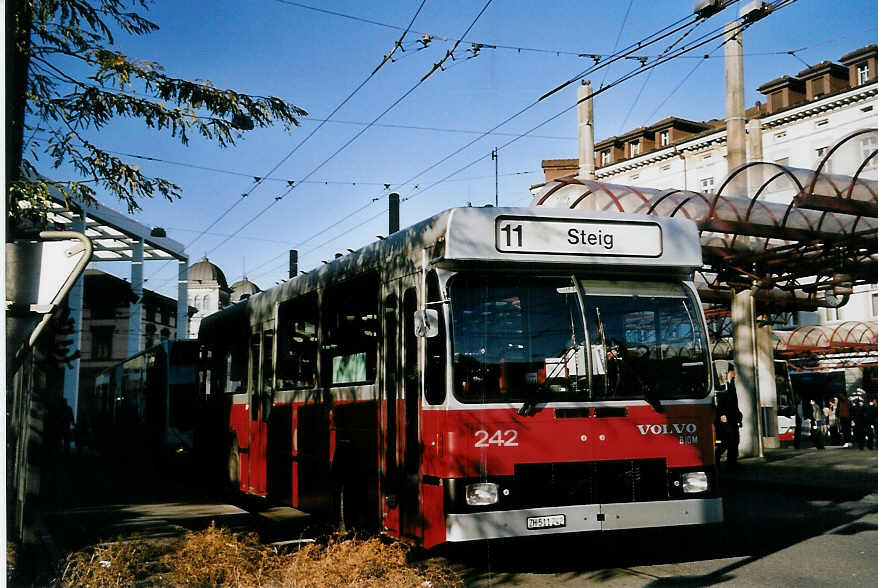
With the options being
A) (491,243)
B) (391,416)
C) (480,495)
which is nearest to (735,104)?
(491,243)

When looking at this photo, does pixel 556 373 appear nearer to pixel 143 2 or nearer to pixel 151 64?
pixel 151 64

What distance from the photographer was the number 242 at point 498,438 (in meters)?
7.66

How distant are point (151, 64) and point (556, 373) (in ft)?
15.9

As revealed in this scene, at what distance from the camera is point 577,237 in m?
8.26

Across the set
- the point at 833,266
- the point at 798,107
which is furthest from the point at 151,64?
the point at 798,107

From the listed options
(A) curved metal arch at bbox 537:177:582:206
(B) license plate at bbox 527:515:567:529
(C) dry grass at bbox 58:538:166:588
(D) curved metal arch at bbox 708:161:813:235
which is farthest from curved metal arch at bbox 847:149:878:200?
(C) dry grass at bbox 58:538:166:588

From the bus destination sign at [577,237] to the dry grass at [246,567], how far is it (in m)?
2.78

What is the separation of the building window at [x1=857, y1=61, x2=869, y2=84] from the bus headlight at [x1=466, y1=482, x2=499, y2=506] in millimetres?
50693

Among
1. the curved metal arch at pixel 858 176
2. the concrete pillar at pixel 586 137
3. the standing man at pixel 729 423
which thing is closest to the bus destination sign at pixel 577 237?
the curved metal arch at pixel 858 176

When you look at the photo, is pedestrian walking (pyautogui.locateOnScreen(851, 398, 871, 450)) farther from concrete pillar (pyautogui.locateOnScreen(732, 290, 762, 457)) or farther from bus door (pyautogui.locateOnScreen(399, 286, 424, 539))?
bus door (pyautogui.locateOnScreen(399, 286, 424, 539))

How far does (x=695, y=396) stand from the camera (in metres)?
8.38

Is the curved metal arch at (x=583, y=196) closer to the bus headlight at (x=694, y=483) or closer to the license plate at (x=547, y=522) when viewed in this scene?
the bus headlight at (x=694, y=483)

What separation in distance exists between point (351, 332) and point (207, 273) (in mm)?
83524

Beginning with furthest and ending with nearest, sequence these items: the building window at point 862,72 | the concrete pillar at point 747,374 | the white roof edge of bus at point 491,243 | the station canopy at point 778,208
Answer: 1. the building window at point 862,72
2. the concrete pillar at point 747,374
3. the station canopy at point 778,208
4. the white roof edge of bus at point 491,243
